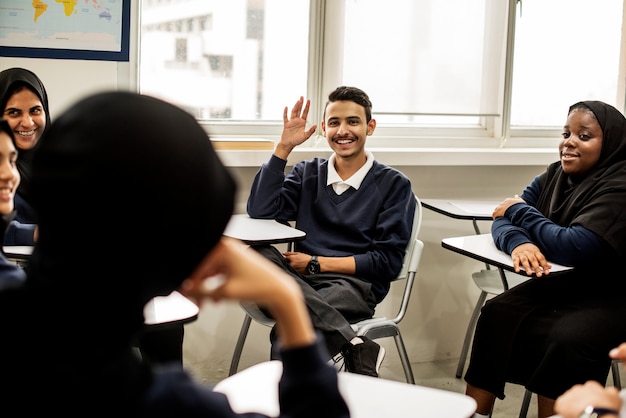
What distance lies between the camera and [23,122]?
282 cm

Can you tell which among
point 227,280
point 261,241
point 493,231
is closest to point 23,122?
point 261,241

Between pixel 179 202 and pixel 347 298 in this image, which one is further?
pixel 347 298

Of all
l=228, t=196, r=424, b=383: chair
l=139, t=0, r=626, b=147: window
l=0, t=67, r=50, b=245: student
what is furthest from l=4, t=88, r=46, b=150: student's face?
l=228, t=196, r=424, b=383: chair

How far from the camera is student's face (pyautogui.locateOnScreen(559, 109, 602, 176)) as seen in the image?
2.86 m

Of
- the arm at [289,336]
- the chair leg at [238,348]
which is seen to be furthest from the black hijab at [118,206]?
the chair leg at [238,348]

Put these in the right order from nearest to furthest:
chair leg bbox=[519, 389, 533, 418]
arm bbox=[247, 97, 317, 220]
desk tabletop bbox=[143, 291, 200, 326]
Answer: desk tabletop bbox=[143, 291, 200, 326] < chair leg bbox=[519, 389, 533, 418] < arm bbox=[247, 97, 317, 220]

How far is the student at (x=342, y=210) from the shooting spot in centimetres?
290

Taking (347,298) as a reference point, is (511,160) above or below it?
above

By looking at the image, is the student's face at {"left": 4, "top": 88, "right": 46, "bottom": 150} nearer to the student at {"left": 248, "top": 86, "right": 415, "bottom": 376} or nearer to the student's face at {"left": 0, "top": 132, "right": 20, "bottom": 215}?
the student at {"left": 248, "top": 86, "right": 415, "bottom": 376}

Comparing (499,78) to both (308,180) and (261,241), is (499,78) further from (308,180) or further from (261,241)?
(261,241)

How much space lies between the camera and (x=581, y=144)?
9.40 feet

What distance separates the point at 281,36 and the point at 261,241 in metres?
1.38

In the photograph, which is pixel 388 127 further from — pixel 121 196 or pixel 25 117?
pixel 121 196

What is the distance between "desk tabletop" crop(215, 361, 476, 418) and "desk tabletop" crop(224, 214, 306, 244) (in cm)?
130
